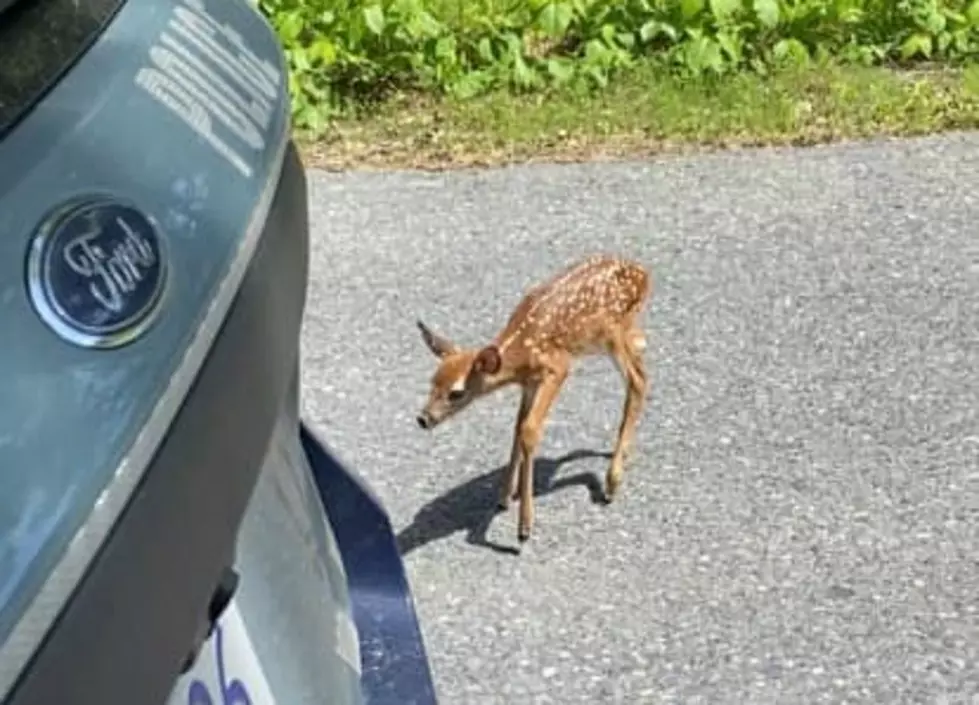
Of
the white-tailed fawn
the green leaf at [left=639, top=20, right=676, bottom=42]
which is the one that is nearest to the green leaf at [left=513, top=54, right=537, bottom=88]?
the green leaf at [left=639, top=20, right=676, bottom=42]

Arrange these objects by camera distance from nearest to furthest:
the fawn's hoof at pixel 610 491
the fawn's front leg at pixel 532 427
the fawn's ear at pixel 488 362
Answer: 1. the fawn's ear at pixel 488 362
2. the fawn's front leg at pixel 532 427
3. the fawn's hoof at pixel 610 491

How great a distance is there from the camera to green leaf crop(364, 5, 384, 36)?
749 centimetres

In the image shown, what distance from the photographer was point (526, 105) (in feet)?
23.5

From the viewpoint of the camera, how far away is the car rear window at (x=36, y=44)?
156cm

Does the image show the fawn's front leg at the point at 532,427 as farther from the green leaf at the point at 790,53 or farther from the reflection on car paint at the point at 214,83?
the green leaf at the point at 790,53

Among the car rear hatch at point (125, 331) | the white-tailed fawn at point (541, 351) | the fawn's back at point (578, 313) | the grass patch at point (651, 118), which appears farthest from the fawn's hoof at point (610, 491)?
the car rear hatch at point (125, 331)

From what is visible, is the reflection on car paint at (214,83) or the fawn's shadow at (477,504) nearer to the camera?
the reflection on car paint at (214,83)

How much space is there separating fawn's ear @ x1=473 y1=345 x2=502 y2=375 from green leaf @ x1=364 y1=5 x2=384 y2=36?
330cm

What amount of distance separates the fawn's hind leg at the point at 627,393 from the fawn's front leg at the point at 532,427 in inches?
6.1

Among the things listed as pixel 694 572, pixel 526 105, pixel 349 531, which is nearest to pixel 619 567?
pixel 694 572

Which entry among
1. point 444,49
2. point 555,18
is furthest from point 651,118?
point 444,49

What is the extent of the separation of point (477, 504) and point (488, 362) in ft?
1.63

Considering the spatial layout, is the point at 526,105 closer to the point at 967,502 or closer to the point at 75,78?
the point at 967,502

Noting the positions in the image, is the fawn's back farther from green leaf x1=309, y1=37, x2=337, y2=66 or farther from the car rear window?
green leaf x1=309, y1=37, x2=337, y2=66
